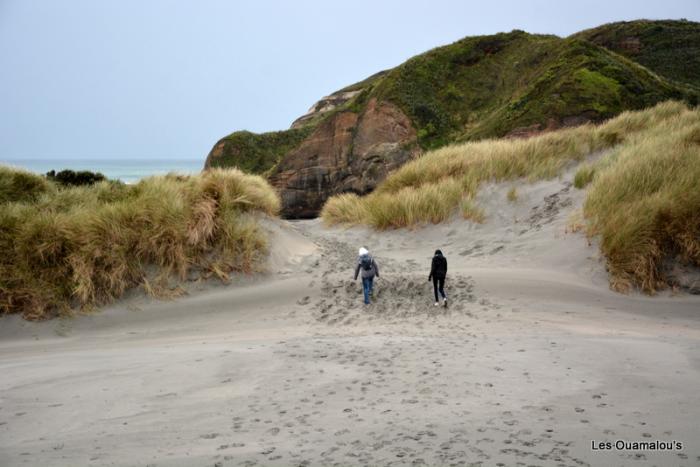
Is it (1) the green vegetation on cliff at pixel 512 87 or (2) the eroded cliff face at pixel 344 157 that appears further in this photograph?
(2) the eroded cliff face at pixel 344 157

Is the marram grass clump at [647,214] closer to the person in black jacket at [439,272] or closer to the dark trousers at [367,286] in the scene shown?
the person in black jacket at [439,272]

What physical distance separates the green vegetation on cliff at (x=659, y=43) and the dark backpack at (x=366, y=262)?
90.4 ft

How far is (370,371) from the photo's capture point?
5.61 m

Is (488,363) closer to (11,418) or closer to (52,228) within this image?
(11,418)

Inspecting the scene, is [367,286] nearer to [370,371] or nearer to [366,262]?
[366,262]

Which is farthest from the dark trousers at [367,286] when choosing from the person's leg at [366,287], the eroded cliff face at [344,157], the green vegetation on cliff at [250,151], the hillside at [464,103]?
the green vegetation on cliff at [250,151]

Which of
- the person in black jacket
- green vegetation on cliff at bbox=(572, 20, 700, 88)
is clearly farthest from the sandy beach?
green vegetation on cliff at bbox=(572, 20, 700, 88)

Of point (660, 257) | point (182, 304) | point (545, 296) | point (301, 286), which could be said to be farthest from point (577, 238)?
point (182, 304)

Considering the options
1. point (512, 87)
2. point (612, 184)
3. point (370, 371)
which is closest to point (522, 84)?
point (512, 87)

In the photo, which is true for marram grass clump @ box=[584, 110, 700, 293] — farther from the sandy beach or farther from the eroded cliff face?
the eroded cliff face

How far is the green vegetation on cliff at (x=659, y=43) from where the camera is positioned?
30469mm

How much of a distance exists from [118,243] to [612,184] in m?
9.36

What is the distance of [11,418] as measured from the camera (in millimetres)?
4703

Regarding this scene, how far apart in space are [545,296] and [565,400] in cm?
455
